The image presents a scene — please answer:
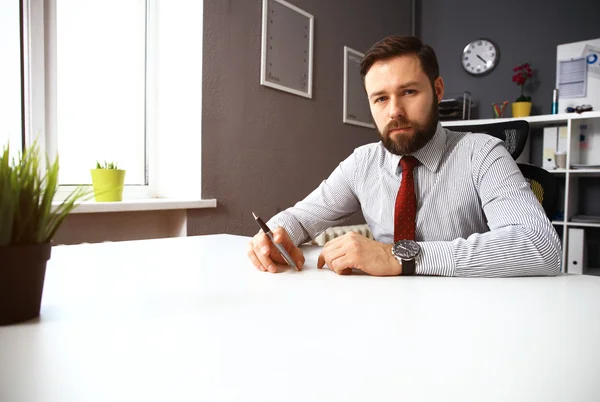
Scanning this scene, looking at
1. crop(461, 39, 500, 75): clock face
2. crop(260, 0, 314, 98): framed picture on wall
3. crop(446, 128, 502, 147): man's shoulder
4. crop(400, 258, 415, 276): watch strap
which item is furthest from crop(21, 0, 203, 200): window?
crop(461, 39, 500, 75): clock face

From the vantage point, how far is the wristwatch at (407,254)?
900 millimetres

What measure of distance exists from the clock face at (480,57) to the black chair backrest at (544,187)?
241 centimetres

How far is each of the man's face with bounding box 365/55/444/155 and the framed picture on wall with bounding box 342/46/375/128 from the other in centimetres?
164

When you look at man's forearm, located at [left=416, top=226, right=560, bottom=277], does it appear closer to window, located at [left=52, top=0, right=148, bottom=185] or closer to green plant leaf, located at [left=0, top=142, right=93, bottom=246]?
green plant leaf, located at [left=0, top=142, right=93, bottom=246]

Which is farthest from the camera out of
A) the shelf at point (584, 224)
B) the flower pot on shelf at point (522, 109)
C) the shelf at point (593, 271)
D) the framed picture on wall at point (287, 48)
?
the flower pot on shelf at point (522, 109)

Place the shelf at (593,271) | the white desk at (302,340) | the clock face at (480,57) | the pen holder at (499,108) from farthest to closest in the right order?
the clock face at (480,57) < the pen holder at (499,108) < the shelf at (593,271) < the white desk at (302,340)

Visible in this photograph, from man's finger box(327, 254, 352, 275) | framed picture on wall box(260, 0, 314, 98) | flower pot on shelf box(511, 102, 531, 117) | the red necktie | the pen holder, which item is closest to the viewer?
man's finger box(327, 254, 352, 275)

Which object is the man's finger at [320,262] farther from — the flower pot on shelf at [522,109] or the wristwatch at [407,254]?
the flower pot on shelf at [522,109]

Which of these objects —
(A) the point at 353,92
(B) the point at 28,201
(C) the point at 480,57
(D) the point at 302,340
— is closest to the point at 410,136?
(D) the point at 302,340

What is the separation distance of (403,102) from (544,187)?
56cm

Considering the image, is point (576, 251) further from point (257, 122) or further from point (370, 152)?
point (257, 122)

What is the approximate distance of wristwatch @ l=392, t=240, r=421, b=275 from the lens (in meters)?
0.90

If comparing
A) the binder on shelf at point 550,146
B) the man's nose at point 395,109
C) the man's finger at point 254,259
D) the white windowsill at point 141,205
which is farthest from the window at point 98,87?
the binder on shelf at point 550,146

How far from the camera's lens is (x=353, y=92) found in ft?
10.2
